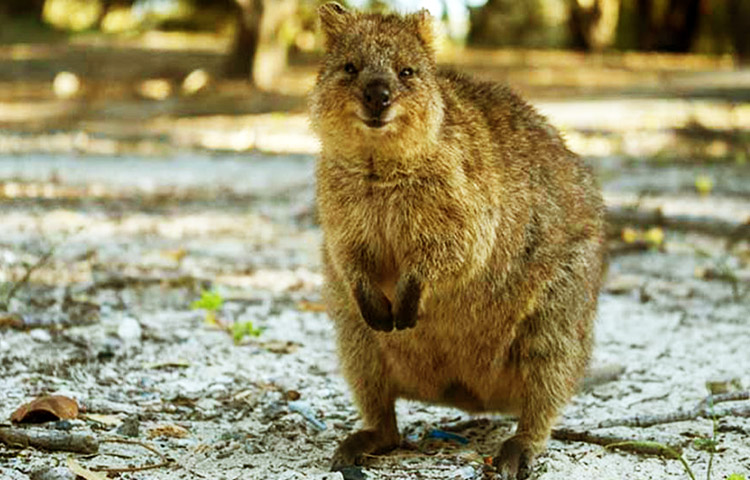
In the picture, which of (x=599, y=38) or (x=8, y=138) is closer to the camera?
(x=8, y=138)

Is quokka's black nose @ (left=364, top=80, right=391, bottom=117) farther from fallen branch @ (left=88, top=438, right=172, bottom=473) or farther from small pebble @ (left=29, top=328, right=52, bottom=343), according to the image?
small pebble @ (left=29, top=328, right=52, bottom=343)

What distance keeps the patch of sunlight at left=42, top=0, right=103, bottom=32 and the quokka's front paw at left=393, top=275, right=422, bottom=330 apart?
18098 millimetres

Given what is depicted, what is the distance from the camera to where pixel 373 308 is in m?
3.35

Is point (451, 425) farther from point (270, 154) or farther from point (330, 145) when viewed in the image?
point (270, 154)

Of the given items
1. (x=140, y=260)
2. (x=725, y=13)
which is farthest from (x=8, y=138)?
(x=725, y=13)

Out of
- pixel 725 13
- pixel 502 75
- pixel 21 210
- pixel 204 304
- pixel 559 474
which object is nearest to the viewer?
pixel 559 474

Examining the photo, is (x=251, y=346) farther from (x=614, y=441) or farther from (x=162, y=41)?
(x=162, y=41)

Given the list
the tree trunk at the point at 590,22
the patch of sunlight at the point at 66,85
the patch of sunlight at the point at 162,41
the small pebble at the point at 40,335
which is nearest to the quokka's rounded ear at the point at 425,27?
the small pebble at the point at 40,335

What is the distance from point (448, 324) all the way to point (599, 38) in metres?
17.3

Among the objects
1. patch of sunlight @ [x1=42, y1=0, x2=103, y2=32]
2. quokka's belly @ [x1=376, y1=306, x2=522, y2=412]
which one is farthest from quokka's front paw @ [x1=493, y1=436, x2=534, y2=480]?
patch of sunlight @ [x1=42, y1=0, x2=103, y2=32]

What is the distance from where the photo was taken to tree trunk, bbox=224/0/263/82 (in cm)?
1436

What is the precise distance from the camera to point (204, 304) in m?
4.64

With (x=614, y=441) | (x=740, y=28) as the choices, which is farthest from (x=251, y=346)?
(x=740, y=28)

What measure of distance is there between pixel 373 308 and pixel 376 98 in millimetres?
638
